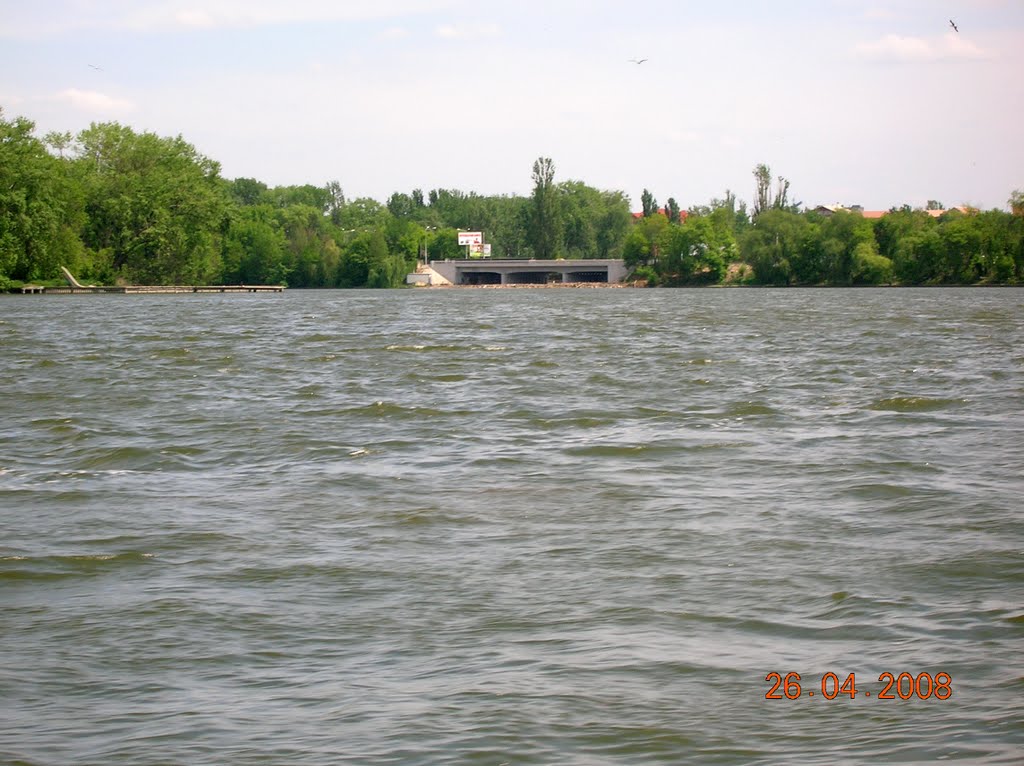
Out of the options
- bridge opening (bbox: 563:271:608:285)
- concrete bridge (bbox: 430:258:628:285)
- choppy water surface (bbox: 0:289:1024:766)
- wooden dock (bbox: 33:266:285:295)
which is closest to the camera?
choppy water surface (bbox: 0:289:1024:766)

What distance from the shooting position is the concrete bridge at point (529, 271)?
519 feet

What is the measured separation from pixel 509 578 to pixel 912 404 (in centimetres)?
1311

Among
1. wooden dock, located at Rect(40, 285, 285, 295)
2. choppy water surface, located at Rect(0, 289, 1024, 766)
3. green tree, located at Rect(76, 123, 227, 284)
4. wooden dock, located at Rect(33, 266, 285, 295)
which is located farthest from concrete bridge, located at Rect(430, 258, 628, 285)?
choppy water surface, located at Rect(0, 289, 1024, 766)

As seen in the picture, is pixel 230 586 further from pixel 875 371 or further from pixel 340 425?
pixel 875 371

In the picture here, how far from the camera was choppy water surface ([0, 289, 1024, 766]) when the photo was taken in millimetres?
6188

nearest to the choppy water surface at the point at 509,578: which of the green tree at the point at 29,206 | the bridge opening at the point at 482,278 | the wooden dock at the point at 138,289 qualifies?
the green tree at the point at 29,206

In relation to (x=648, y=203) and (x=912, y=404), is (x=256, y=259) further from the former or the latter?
(x=912, y=404)

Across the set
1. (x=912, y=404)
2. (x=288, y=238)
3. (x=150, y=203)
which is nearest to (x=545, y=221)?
(x=288, y=238)

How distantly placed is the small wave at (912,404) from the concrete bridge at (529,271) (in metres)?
136

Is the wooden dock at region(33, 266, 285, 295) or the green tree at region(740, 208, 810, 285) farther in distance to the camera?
the green tree at region(740, 208, 810, 285)
